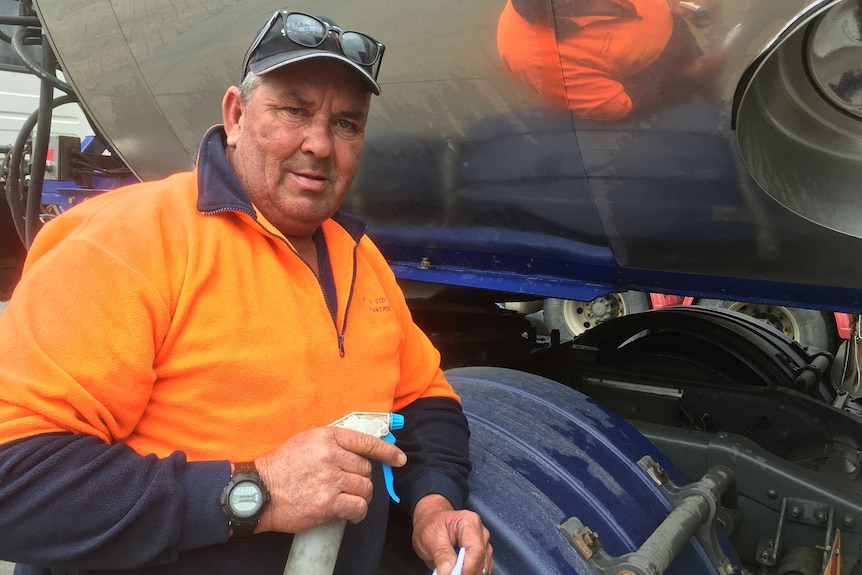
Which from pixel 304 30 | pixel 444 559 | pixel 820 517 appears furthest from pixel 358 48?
pixel 820 517

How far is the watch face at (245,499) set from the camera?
1183 mm

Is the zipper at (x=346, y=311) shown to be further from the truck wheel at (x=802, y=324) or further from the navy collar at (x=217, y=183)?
the truck wheel at (x=802, y=324)

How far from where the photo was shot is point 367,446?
1281 millimetres

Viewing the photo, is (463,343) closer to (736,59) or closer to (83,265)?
(736,59)

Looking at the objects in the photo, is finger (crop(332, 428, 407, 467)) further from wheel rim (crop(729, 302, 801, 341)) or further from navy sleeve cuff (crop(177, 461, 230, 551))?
wheel rim (crop(729, 302, 801, 341))

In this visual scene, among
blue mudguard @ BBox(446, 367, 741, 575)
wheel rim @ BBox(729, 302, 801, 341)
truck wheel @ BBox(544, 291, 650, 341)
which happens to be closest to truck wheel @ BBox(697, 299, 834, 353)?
wheel rim @ BBox(729, 302, 801, 341)

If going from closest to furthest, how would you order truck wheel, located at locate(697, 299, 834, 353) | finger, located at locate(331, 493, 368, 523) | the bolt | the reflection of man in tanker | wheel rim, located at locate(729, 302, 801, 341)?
finger, located at locate(331, 493, 368, 523)
the reflection of man in tanker
the bolt
truck wheel, located at locate(697, 299, 834, 353)
wheel rim, located at locate(729, 302, 801, 341)

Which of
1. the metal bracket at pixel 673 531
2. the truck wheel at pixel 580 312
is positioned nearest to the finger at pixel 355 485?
the metal bracket at pixel 673 531

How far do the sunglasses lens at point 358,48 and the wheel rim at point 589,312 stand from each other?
18.6 ft

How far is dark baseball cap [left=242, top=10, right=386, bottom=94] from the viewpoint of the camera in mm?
1416

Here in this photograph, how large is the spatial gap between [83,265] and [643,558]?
112cm

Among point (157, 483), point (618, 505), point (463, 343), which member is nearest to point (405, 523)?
point (618, 505)

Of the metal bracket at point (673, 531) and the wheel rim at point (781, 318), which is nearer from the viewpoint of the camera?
the metal bracket at point (673, 531)

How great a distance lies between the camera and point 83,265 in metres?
1.17
